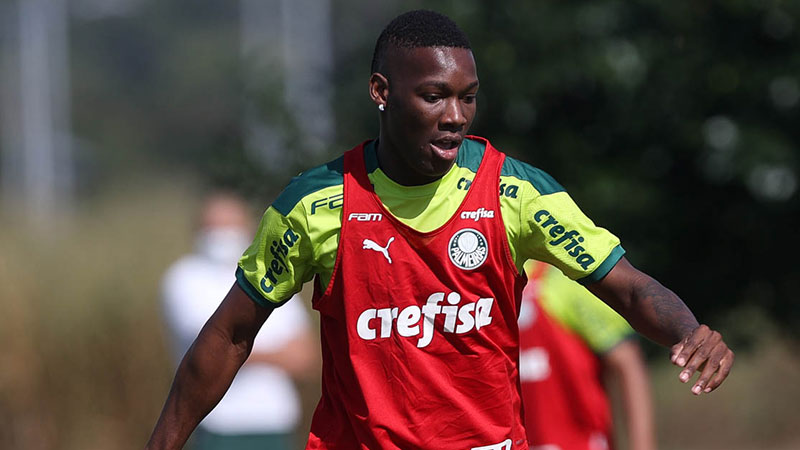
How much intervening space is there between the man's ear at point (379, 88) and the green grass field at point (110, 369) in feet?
22.4

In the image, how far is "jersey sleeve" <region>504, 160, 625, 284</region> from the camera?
12.5 feet

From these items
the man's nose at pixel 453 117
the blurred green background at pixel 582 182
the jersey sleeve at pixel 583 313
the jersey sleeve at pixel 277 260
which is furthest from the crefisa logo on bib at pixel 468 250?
the blurred green background at pixel 582 182

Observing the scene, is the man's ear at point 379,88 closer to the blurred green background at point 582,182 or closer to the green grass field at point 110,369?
the blurred green background at point 582,182

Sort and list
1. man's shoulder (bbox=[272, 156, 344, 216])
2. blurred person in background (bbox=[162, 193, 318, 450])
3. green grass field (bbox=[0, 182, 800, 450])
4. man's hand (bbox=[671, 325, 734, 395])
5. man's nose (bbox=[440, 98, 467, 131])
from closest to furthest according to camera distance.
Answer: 1. man's hand (bbox=[671, 325, 734, 395])
2. man's nose (bbox=[440, 98, 467, 131])
3. man's shoulder (bbox=[272, 156, 344, 216])
4. blurred person in background (bbox=[162, 193, 318, 450])
5. green grass field (bbox=[0, 182, 800, 450])

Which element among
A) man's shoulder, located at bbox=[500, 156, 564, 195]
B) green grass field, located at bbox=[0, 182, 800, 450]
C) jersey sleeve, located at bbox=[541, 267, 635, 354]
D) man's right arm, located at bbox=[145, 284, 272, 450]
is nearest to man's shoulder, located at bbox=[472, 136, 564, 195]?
man's shoulder, located at bbox=[500, 156, 564, 195]

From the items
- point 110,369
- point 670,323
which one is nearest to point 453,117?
point 670,323

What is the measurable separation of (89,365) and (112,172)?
20738 millimetres

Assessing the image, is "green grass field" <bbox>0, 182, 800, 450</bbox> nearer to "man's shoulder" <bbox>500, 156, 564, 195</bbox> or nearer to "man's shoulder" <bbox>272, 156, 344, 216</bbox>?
"man's shoulder" <bbox>500, 156, 564, 195</bbox>

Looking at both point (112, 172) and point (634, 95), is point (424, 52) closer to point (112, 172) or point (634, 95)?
point (634, 95)

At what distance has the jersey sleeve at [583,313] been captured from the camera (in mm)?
5727

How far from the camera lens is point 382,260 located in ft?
12.6

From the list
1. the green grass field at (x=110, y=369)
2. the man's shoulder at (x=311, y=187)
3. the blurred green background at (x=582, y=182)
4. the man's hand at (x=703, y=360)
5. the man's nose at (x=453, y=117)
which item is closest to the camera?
the man's hand at (x=703, y=360)

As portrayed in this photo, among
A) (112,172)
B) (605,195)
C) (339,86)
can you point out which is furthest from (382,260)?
(112,172)

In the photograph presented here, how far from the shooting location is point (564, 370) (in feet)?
19.2
